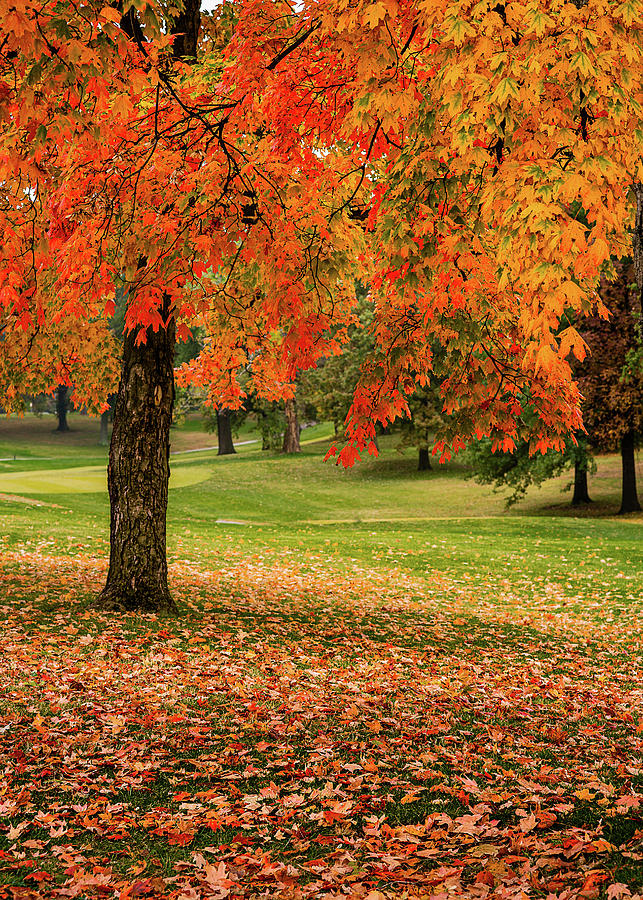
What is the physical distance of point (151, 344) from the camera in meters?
8.75

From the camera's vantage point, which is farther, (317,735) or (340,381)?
(340,381)

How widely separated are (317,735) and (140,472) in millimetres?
4247

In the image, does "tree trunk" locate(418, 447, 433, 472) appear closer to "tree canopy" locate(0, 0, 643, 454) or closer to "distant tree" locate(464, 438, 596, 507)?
"distant tree" locate(464, 438, 596, 507)

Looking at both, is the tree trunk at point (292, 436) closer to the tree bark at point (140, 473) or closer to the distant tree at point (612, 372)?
the distant tree at point (612, 372)

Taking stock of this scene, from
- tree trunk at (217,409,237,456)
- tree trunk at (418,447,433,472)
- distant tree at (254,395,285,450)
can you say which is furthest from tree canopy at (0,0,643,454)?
tree trunk at (217,409,237,456)

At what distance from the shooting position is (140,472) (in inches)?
344

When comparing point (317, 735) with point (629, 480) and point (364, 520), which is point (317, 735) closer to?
point (364, 520)

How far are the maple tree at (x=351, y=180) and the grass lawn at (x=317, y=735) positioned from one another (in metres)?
2.08

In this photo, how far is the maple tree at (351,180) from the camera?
3674 mm

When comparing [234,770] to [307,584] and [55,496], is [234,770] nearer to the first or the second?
[307,584]

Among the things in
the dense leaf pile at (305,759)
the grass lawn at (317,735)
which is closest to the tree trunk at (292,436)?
the grass lawn at (317,735)

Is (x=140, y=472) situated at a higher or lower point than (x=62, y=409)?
lower

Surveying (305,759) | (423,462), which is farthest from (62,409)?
(305,759)

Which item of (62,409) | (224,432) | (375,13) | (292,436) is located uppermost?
(62,409)
